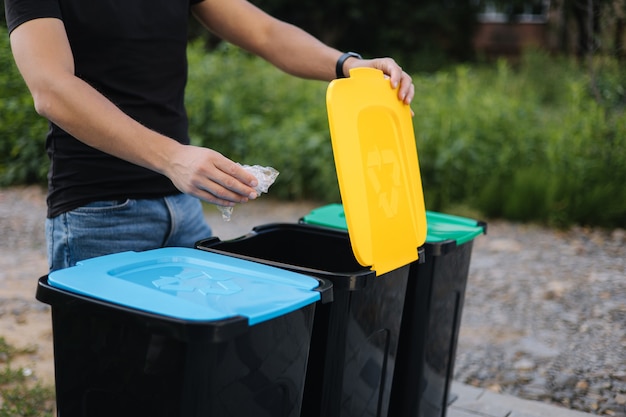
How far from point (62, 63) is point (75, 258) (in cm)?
59

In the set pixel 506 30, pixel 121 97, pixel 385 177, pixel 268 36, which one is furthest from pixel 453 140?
pixel 506 30

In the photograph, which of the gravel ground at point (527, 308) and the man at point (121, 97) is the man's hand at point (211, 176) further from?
the gravel ground at point (527, 308)

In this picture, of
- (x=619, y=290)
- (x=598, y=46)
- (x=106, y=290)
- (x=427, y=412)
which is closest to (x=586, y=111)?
(x=598, y=46)

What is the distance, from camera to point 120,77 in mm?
1968

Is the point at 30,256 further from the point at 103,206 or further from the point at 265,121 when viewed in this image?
the point at 103,206

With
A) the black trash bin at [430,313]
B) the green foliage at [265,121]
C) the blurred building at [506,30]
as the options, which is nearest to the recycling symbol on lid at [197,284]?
the black trash bin at [430,313]

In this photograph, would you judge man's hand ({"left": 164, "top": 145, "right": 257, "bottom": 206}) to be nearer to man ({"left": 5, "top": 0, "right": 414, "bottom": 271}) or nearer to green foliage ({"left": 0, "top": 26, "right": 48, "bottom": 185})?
man ({"left": 5, "top": 0, "right": 414, "bottom": 271})

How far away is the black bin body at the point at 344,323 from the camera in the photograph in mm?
1782

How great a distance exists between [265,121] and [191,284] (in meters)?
5.68

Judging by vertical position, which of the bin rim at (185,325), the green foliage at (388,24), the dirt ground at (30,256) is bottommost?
the dirt ground at (30,256)

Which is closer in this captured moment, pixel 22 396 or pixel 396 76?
pixel 396 76

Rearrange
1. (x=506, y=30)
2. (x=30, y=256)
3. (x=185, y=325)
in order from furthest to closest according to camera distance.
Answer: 1. (x=506, y=30)
2. (x=30, y=256)
3. (x=185, y=325)

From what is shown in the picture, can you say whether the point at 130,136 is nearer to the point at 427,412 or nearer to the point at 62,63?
the point at 62,63

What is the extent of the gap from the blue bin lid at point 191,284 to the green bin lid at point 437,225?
636 mm
